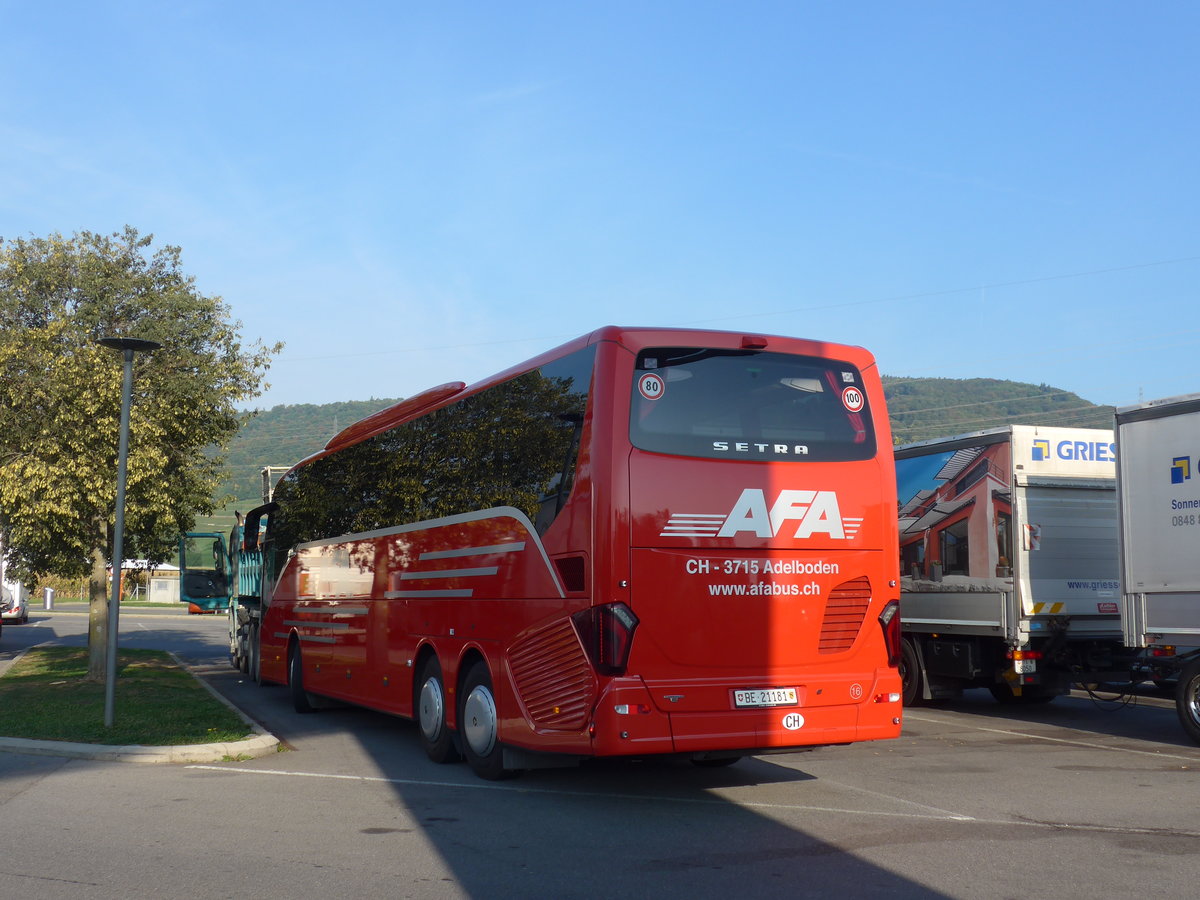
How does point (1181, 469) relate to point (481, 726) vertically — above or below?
above

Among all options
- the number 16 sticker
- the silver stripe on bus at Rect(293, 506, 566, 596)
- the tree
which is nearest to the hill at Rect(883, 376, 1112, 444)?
the tree

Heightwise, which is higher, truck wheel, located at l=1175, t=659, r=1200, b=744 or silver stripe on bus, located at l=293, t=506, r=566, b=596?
silver stripe on bus, located at l=293, t=506, r=566, b=596

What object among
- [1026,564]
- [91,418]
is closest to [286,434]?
[91,418]

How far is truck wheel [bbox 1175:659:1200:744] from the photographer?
11.9m

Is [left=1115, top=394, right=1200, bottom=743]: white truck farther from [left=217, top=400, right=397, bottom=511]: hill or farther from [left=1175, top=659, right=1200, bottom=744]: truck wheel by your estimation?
[left=217, top=400, right=397, bottom=511]: hill

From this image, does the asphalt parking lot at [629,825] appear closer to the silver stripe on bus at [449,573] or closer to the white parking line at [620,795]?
the white parking line at [620,795]

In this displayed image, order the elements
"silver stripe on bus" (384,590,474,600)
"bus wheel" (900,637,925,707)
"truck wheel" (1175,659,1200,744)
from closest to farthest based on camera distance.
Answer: "silver stripe on bus" (384,590,474,600) → "truck wheel" (1175,659,1200,744) → "bus wheel" (900,637,925,707)

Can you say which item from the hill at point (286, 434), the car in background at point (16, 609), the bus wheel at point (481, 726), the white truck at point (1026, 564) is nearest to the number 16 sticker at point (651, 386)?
the bus wheel at point (481, 726)

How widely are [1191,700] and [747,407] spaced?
6355 millimetres

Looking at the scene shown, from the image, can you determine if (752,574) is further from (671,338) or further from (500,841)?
(500,841)

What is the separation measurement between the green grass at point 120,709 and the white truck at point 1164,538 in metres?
9.52

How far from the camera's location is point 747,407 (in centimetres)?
889

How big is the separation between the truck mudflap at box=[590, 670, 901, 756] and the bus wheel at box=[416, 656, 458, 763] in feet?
9.98

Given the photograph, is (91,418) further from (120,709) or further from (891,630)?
(891,630)
